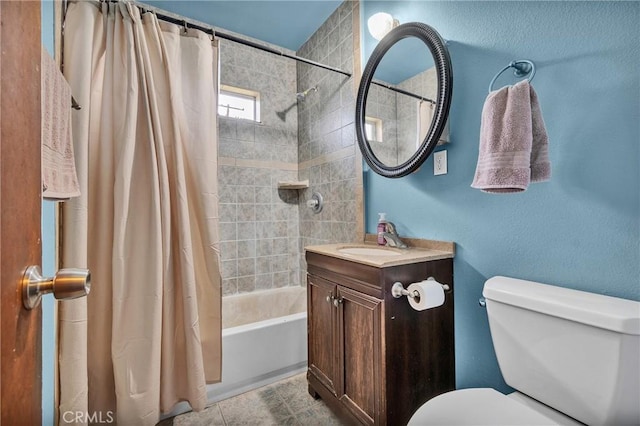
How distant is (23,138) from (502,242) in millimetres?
1388

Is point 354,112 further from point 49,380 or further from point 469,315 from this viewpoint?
point 49,380

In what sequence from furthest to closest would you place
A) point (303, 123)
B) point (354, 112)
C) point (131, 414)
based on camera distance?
point (303, 123) → point (354, 112) → point (131, 414)

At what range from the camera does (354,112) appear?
1877mm

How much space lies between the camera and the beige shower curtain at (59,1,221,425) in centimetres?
117

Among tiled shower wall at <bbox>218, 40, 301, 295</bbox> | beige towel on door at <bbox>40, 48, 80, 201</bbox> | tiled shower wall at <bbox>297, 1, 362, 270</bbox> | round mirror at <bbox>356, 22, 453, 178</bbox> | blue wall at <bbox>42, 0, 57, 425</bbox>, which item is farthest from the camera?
tiled shower wall at <bbox>218, 40, 301, 295</bbox>

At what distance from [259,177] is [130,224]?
1278 millimetres

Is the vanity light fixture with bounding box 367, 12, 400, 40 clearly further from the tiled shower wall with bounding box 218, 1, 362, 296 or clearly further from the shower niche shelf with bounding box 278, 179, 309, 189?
the shower niche shelf with bounding box 278, 179, 309, 189

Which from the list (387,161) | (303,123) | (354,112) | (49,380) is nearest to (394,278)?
(387,161)

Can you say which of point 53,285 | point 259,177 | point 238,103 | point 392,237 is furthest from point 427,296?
point 238,103

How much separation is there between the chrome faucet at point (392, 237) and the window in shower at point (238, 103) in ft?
5.37

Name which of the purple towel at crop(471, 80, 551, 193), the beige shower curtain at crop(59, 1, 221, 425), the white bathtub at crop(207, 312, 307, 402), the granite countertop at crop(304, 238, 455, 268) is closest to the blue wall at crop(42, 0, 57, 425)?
the beige shower curtain at crop(59, 1, 221, 425)

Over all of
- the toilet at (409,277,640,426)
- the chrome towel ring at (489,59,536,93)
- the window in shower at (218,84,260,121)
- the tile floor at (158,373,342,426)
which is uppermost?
the window in shower at (218,84,260,121)

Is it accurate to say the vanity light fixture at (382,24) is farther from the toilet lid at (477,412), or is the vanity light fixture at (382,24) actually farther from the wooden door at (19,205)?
the toilet lid at (477,412)

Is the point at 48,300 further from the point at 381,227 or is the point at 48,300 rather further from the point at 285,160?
the point at 285,160
